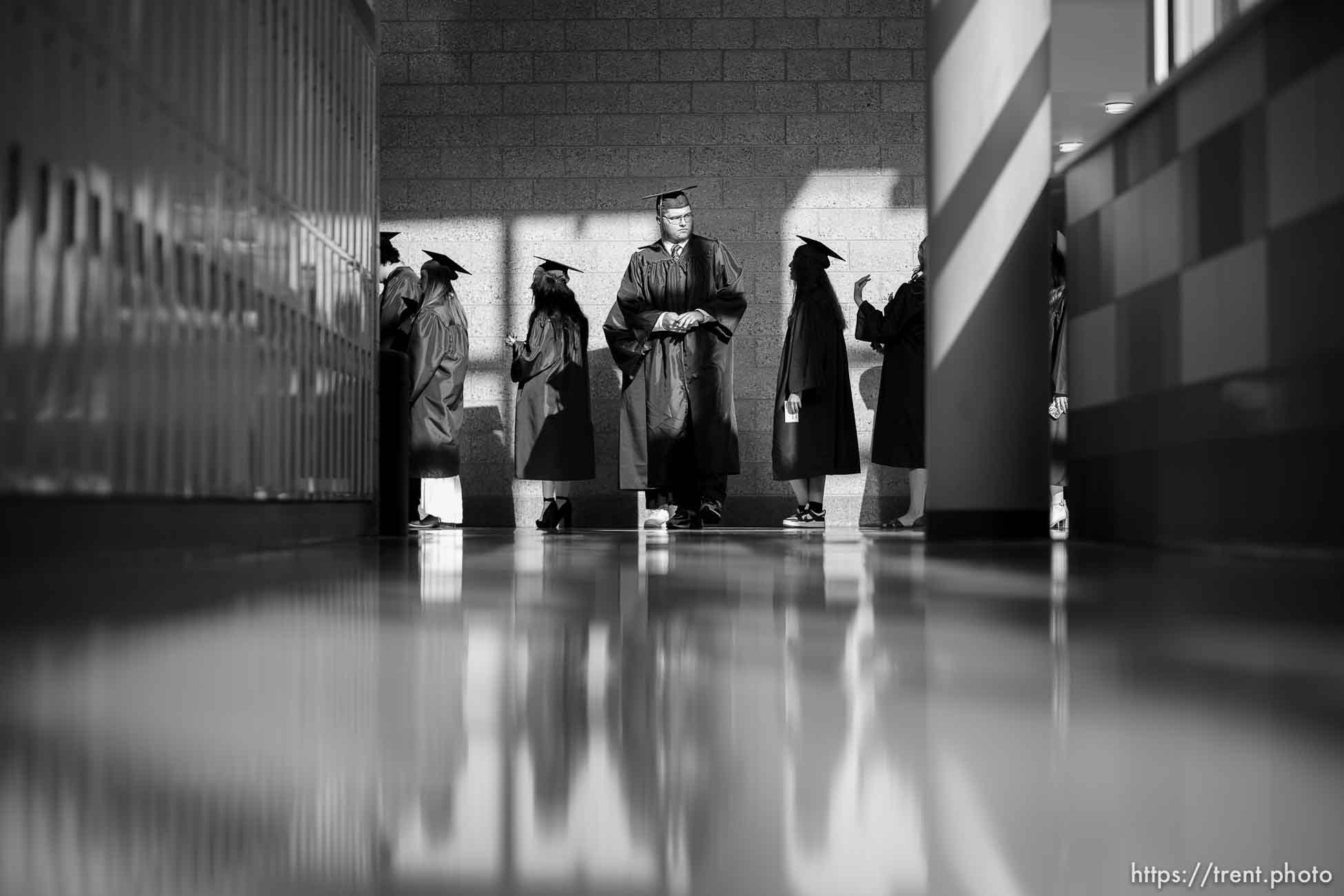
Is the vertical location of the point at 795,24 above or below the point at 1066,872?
above

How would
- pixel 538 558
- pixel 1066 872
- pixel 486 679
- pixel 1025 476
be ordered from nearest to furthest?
pixel 1066 872 → pixel 486 679 → pixel 538 558 → pixel 1025 476

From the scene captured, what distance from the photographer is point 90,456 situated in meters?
2.54

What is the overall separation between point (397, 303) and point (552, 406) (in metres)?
1.68

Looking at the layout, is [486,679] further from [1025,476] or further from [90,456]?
[1025,476]

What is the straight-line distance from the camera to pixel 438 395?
10.7m

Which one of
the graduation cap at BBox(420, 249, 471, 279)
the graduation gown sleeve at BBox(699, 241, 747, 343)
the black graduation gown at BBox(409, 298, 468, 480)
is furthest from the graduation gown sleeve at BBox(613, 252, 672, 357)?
the graduation cap at BBox(420, 249, 471, 279)

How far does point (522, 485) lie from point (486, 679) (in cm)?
1135

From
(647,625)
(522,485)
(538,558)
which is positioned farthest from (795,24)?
(647,625)

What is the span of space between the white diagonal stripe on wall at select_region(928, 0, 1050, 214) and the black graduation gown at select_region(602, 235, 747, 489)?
463 cm

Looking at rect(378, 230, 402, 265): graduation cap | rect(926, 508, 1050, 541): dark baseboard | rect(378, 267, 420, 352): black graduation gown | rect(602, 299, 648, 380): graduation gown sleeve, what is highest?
rect(378, 230, 402, 265): graduation cap

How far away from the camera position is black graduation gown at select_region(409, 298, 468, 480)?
10555mm

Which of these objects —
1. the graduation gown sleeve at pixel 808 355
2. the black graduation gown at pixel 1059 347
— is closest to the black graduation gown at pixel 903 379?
the graduation gown sleeve at pixel 808 355

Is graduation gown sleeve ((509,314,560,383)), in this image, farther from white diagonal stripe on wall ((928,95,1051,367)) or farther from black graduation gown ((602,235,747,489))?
white diagonal stripe on wall ((928,95,1051,367))

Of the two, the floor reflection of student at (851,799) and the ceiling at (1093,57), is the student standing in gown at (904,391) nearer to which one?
the ceiling at (1093,57)
